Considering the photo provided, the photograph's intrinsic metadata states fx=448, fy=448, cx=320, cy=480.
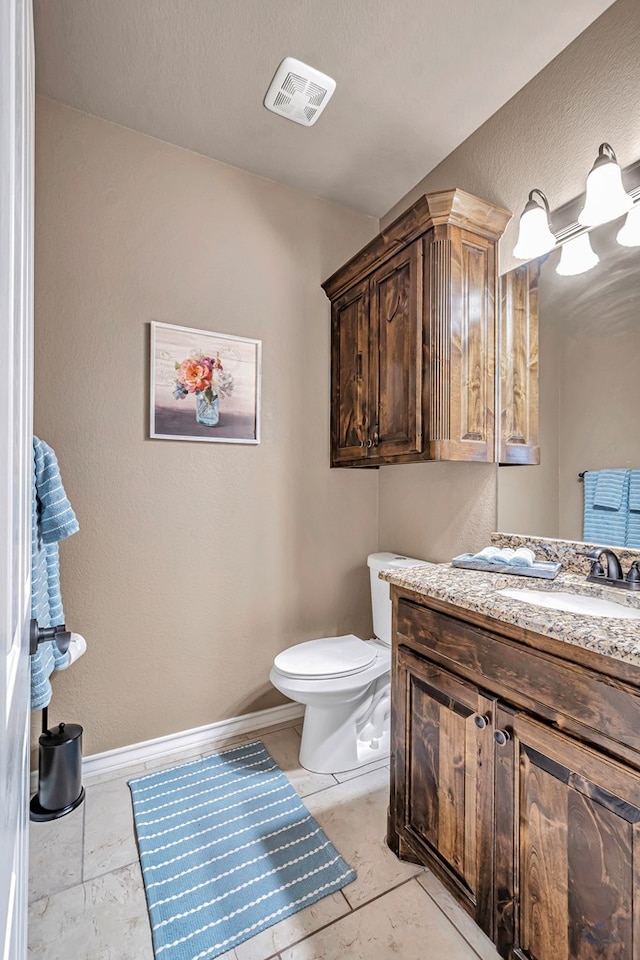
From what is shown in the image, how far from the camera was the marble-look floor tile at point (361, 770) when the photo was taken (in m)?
1.83

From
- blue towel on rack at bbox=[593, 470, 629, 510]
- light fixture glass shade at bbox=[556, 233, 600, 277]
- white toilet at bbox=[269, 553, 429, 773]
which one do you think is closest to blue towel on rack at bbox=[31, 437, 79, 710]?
white toilet at bbox=[269, 553, 429, 773]

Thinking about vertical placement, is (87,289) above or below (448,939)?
above

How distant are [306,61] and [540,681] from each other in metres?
2.10

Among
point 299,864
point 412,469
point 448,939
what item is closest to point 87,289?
point 412,469

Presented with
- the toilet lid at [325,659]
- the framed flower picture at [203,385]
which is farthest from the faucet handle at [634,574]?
the framed flower picture at [203,385]

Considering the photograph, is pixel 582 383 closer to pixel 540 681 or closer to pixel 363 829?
pixel 540 681

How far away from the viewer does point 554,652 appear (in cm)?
97

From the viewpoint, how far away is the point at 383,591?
2.20 m

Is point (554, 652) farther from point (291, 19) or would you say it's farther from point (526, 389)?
point (291, 19)

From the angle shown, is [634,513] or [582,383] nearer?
[634,513]

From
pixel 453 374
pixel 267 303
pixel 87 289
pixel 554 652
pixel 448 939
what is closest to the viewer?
pixel 554 652

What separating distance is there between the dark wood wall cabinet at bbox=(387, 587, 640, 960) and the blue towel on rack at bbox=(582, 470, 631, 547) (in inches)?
24.8

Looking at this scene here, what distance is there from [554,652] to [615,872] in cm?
39

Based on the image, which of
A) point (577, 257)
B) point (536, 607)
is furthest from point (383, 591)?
point (577, 257)
